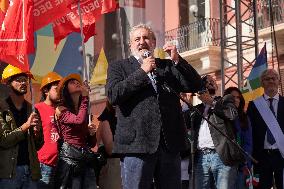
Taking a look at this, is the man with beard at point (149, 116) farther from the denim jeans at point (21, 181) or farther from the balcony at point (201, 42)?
the balcony at point (201, 42)

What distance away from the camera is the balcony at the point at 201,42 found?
20922 mm

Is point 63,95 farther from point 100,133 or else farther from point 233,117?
point 233,117

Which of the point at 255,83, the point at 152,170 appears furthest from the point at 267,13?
the point at 152,170

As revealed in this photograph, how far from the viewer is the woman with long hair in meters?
7.48

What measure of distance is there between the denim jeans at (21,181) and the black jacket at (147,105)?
4.73 ft

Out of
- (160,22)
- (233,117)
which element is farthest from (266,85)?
(160,22)

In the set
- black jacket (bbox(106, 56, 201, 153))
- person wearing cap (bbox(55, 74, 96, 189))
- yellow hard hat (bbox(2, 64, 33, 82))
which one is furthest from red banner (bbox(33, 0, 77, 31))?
black jacket (bbox(106, 56, 201, 153))

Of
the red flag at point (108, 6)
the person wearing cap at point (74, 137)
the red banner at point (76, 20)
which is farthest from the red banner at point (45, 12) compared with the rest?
the person wearing cap at point (74, 137)

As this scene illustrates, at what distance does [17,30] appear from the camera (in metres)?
6.98

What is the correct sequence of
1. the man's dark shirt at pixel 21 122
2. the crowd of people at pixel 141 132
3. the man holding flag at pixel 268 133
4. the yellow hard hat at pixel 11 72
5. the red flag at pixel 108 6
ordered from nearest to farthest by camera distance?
the crowd of people at pixel 141 132, the man's dark shirt at pixel 21 122, the yellow hard hat at pixel 11 72, the man holding flag at pixel 268 133, the red flag at pixel 108 6

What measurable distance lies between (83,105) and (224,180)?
5.21 feet

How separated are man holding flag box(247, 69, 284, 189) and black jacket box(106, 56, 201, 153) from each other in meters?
2.67

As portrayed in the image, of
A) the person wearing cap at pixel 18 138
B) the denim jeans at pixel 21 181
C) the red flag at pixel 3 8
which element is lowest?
the denim jeans at pixel 21 181

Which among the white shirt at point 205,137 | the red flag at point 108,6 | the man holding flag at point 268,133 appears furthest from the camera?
the red flag at point 108,6
